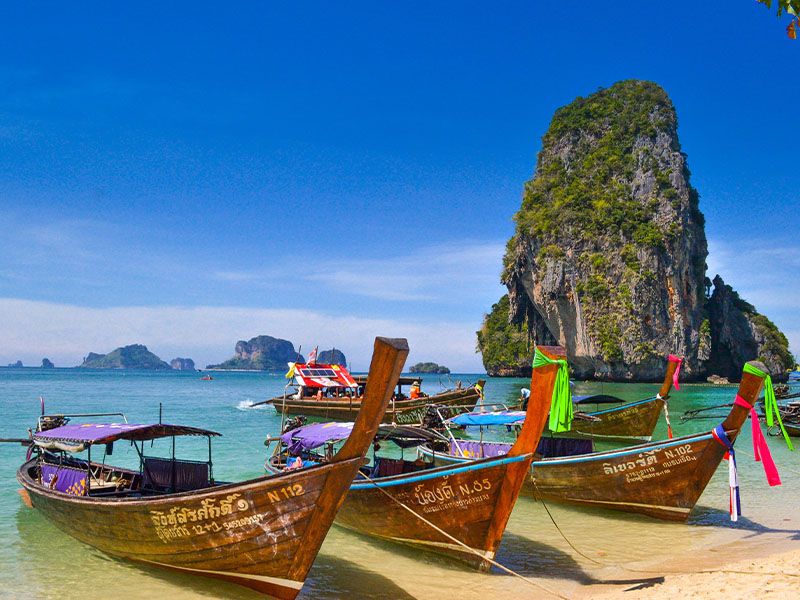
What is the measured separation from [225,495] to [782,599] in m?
5.50

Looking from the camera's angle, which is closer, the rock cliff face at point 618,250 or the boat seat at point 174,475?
the boat seat at point 174,475

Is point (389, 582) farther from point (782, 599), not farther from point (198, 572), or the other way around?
point (782, 599)

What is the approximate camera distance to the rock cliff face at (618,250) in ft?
207

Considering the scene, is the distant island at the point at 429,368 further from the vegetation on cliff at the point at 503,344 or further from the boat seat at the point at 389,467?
the boat seat at the point at 389,467

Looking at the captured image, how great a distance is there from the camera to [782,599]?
5.93 meters

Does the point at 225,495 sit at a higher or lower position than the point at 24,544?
higher

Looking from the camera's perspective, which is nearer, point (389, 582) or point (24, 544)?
point (389, 582)

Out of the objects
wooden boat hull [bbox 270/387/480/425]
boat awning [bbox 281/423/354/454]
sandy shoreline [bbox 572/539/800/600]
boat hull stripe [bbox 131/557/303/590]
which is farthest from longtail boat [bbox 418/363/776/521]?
wooden boat hull [bbox 270/387/480/425]

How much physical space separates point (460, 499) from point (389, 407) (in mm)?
20611

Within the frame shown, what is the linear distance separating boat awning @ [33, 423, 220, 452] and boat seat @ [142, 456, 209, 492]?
2.03 feet

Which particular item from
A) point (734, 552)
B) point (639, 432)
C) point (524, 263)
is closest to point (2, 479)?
point (734, 552)

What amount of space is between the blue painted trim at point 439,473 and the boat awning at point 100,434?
2993mm

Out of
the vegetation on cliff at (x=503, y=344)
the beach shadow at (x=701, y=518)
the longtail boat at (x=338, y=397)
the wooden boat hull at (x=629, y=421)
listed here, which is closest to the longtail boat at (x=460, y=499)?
the beach shadow at (x=701, y=518)

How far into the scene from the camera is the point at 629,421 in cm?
1973
